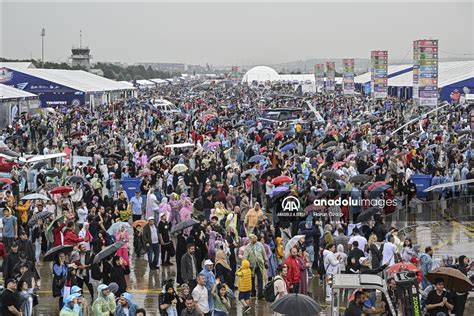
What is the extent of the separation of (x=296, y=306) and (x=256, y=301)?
11.8 feet

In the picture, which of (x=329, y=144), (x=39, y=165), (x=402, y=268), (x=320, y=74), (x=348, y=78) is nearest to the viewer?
(x=402, y=268)

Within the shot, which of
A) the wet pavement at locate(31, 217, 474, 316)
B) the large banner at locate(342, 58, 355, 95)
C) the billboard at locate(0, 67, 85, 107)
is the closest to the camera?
the wet pavement at locate(31, 217, 474, 316)

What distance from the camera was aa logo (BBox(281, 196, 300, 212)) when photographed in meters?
17.6

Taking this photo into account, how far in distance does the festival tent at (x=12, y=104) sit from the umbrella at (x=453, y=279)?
3443 centimetres

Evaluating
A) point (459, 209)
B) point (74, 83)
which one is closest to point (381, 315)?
point (459, 209)

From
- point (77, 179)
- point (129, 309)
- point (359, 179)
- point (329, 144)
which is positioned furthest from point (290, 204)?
point (329, 144)

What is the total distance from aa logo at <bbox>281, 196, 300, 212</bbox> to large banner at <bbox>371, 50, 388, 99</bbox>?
36602 millimetres

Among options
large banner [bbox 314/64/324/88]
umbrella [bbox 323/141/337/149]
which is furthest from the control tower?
umbrella [bbox 323/141/337/149]

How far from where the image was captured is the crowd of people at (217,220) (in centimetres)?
1183

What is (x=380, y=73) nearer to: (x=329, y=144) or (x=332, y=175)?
(x=329, y=144)

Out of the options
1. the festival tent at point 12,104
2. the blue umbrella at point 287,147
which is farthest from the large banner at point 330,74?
the blue umbrella at point 287,147

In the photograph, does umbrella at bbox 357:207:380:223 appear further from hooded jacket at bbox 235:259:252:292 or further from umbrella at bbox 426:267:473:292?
A: umbrella at bbox 426:267:473:292

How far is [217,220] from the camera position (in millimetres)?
16031

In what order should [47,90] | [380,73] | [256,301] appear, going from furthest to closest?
[47,90], [380,73], [256,301]
